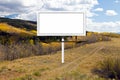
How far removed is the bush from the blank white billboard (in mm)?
2702

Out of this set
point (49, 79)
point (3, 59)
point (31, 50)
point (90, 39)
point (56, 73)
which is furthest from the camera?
point (90, 39)

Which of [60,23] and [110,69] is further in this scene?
[60,23]

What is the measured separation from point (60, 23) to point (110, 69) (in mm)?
3850

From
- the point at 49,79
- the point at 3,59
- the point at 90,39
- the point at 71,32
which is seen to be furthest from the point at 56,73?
the point at 90,39

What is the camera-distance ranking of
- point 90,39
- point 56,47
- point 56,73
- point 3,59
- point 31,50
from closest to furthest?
point 56,73, point 3,59, point 31,50, point 56,47, point 90,39

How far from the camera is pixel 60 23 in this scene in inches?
634

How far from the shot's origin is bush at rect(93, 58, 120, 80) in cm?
1300

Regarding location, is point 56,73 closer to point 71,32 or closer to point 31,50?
point 71,32

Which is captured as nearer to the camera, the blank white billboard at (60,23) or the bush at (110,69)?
the bush at (110,69)

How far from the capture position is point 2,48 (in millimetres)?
18797

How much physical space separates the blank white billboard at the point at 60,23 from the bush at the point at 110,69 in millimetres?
2702

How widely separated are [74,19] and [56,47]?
911 centimetres

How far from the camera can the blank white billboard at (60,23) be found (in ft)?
52.8

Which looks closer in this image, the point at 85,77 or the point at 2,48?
the point at 85,77
